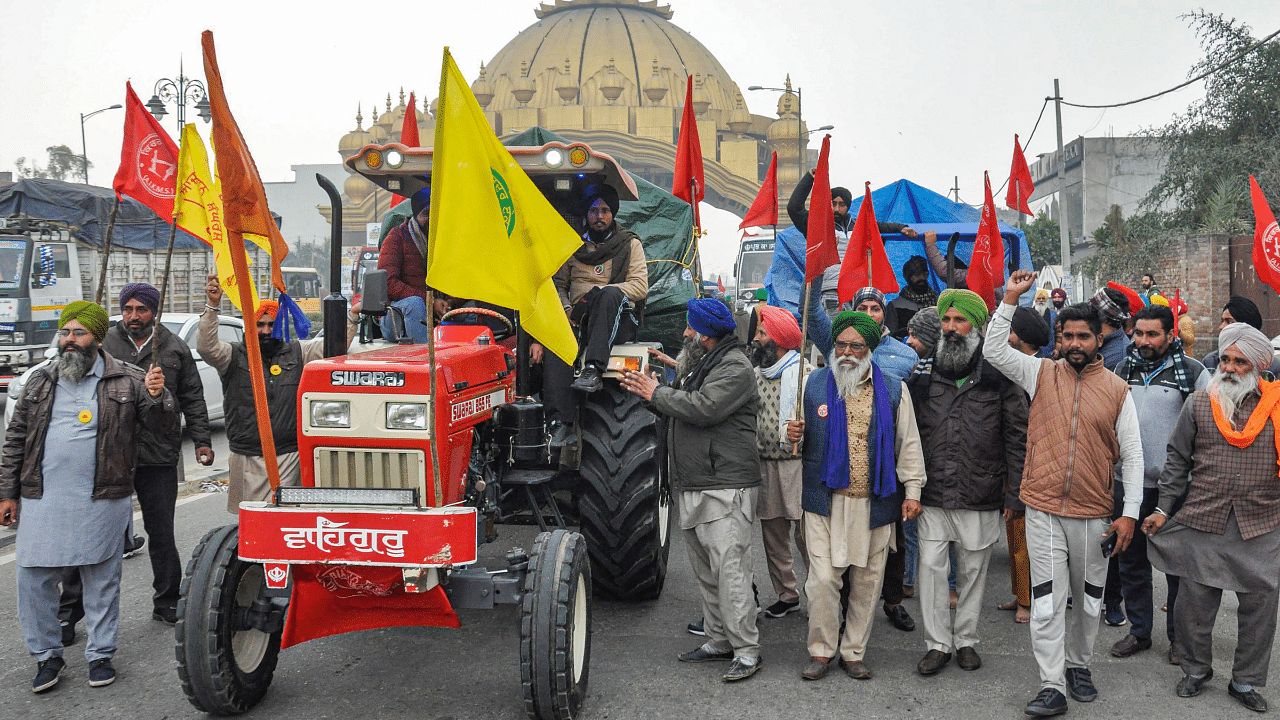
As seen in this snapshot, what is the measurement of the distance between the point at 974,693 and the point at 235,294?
430 cm

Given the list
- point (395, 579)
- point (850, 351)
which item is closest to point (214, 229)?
point (395, 579)

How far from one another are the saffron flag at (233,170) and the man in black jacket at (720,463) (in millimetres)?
1840

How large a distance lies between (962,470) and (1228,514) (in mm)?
1163

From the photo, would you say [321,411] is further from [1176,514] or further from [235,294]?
[1176,514]

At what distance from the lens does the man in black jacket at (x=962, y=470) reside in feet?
16.5

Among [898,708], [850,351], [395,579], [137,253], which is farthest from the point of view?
[137,253]

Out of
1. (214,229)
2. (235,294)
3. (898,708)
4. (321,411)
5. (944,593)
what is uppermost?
(214,229)

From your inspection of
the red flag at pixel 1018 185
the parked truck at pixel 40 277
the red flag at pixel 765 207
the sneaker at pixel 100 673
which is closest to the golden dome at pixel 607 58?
the parked truck at pixel 40 277

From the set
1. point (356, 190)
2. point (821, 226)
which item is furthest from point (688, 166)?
point (356, 190)

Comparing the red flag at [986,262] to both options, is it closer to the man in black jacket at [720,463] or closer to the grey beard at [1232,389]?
the grey beard at [1232,389]

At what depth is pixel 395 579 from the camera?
416 cm

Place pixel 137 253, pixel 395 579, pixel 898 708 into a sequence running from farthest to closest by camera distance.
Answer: pixel 137 253, pixel 898 708, pixel 395 579

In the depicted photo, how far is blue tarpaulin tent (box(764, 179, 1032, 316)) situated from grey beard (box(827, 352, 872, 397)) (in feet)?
14.2

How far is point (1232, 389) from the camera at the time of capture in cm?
471
